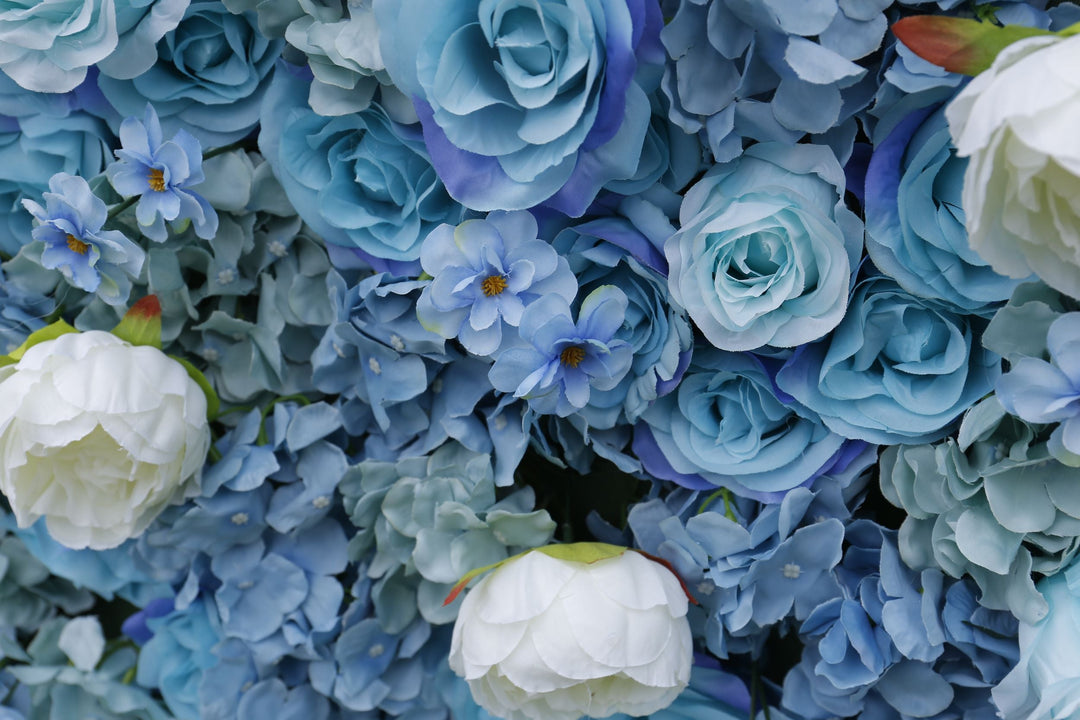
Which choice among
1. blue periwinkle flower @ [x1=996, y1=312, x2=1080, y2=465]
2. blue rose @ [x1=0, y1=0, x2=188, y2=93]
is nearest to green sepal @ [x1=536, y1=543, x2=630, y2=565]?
blue periwinkle flower @ [x1=996, y1=312, x2=1080, y2=465]

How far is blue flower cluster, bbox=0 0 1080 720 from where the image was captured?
18.7 inches

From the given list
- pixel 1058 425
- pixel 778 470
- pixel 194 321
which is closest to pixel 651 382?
pixel 778 470

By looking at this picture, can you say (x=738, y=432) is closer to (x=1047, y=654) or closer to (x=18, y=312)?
(x=1047, y=654)

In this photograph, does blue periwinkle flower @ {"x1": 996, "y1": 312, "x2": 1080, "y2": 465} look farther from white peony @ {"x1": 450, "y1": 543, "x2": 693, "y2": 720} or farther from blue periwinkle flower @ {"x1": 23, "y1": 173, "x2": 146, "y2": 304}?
blue periwinkle flower @ {"x1": 23, "y1": 173, "x2": 146, "y2": 304}

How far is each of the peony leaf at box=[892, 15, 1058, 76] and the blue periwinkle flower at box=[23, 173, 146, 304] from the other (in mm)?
395

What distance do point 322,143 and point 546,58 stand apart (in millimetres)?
157

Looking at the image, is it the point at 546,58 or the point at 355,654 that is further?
the point at 355,654

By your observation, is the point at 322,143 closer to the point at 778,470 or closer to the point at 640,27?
the point at 640,27

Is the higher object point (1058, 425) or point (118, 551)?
point (1058, 425)

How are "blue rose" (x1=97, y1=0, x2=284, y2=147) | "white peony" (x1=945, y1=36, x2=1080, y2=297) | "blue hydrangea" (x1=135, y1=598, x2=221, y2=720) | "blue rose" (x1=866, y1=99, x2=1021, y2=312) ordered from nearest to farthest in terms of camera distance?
"white peony" (x1=945, y1=36, x2=1080, y2=297)
"blue rose" (x1=866, y1=99, x2=1021, y2=312)
"blue rose" (x1=97, y1=0, x2=284, y2=147)
"blue hydrangea" (x1=135, y1=598, x2=221, y2=720)

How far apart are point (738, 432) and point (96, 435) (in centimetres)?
34

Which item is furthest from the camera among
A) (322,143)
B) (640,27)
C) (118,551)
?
(118,551)

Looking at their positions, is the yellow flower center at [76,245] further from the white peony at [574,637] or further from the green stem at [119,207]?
the white peony at [574,637]

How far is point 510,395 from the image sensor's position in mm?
572
